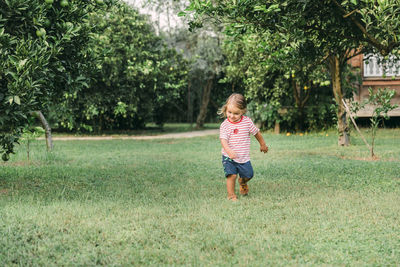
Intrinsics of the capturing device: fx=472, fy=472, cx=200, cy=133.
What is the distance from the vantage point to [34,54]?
4.78 meters

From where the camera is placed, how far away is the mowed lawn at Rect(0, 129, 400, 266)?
11.3ft

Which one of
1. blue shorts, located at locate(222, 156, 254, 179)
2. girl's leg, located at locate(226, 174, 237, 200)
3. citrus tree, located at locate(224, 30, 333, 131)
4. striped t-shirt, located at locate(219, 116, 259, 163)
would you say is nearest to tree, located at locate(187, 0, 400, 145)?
striped t-shirt, located at locate(219, 116, 259, 163)

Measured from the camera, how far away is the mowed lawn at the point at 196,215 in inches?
136

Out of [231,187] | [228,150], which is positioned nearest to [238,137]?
[228,150]

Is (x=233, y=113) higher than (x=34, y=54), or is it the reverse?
(x=34, y=54)

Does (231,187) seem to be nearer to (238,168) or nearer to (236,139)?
(238,168)

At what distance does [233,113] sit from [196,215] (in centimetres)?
146

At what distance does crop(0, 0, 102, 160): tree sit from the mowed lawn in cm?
98

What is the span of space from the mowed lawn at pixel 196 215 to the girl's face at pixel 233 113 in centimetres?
92

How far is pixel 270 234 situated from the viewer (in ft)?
12.8

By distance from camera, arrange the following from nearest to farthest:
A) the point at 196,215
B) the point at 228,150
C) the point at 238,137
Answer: the point at 196,215, the point at 228,150, the point at 238,137

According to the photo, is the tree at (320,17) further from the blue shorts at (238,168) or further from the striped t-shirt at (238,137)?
the blue shorts at (238,168)

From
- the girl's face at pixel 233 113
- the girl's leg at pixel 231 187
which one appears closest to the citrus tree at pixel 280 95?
the girl's face at pixel 233 113

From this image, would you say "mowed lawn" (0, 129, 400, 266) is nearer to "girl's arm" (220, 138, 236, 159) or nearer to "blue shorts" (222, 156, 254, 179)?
"blue shorts" (222, 156, 254, 179)
